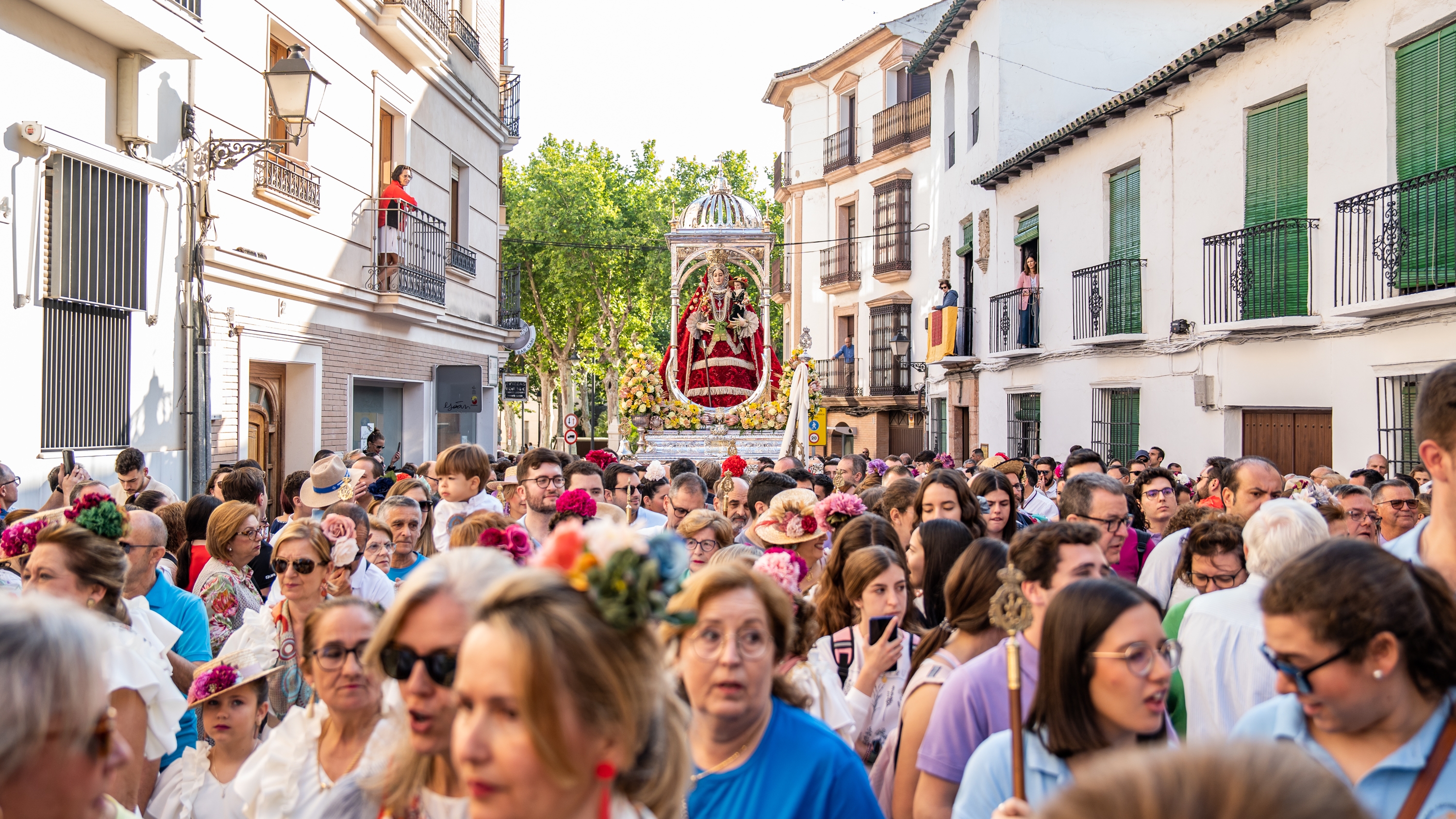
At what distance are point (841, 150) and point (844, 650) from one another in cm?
3017

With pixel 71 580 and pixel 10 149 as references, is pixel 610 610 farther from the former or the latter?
pixel 10 149

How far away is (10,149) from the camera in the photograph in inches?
319

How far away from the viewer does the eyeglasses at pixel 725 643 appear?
268 centimetres

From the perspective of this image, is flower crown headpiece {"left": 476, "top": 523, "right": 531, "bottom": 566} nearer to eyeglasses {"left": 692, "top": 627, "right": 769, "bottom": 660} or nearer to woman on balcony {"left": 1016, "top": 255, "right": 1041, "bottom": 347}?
eyeglasses {"left": 692, "top": 627, "right": 769, "bottom": 660}

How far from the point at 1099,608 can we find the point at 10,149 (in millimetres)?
8192

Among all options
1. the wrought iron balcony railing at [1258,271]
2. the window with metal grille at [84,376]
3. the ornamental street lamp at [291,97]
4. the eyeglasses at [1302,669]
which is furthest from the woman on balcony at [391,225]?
the eyeglasses at [1302,669]

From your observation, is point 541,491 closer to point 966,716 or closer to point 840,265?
point 966,716

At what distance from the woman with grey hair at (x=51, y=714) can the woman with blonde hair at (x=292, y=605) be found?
79.1 inches

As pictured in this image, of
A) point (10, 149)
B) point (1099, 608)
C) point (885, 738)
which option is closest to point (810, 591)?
point (885, 738)

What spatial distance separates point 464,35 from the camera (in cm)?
1784

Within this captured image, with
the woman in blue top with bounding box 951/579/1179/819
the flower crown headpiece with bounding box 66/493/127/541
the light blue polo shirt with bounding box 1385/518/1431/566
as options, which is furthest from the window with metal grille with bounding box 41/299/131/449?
the light blue polo shirt with bounding box 1385/518/1431/566

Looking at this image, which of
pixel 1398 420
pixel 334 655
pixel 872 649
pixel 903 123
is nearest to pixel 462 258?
pixel 1398 420

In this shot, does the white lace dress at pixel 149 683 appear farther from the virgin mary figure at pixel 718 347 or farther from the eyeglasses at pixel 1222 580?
the virgin mary figure at pixel 718 347

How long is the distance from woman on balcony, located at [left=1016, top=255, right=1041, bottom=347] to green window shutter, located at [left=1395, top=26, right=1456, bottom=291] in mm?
8642
